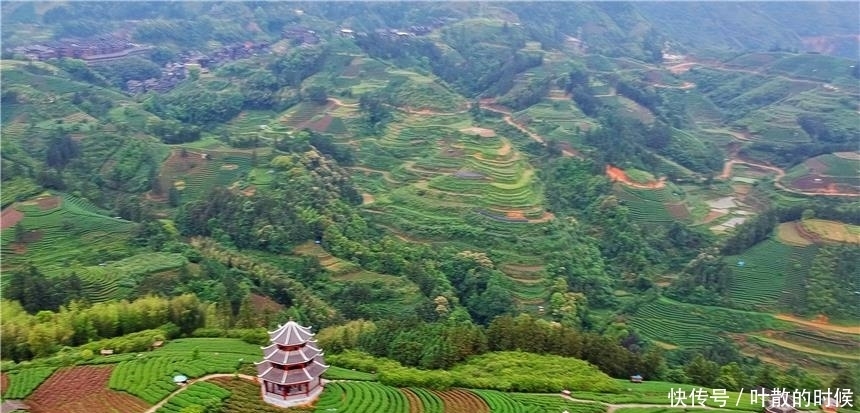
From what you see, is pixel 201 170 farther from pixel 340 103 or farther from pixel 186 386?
pixel 186 386

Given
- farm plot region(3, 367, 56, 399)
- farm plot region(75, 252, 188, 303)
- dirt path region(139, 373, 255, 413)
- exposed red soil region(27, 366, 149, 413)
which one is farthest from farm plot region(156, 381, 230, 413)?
farm plot region(75, 252, 188, 303)

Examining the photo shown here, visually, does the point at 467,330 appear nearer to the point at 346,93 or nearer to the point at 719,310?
the point at 719,310

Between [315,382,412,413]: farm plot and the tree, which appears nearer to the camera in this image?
[315,382,412,413]: farm plot

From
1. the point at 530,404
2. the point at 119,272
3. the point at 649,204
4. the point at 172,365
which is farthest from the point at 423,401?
the point at 649,204

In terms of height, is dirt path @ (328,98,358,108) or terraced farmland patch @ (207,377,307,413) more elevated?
dirt path @ (328,98,358,108)

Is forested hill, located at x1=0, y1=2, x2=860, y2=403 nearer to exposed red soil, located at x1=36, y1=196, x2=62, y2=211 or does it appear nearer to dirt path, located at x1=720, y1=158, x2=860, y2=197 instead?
exposed red soil, located at x1=36, y1=196, x2=62, y2=211

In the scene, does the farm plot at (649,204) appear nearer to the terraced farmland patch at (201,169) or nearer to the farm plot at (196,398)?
the terraced farmland patch at (201,169)
